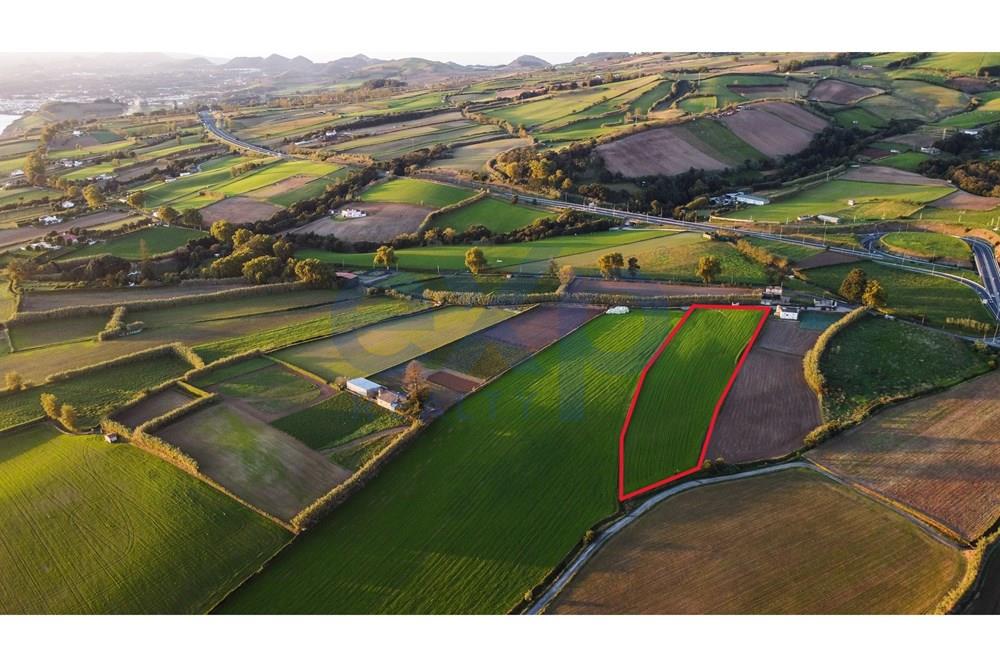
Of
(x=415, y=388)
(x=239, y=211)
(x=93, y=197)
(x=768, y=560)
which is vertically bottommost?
(x=768, y=560)

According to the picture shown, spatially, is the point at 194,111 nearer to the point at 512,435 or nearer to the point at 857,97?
the point at 857,97

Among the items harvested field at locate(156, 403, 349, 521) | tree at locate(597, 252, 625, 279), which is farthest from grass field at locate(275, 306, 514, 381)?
tree at locate(597, 252, 625, 279)

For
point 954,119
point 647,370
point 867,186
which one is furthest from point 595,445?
point 954,119

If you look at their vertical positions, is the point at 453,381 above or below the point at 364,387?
below

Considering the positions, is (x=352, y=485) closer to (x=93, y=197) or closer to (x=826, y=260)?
(x=826, y=260)

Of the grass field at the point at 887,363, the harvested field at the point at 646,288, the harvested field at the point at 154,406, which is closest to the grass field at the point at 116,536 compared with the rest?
the harvested field at the point at 154,406

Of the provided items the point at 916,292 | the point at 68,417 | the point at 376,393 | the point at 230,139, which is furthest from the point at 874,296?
the point at 230,139

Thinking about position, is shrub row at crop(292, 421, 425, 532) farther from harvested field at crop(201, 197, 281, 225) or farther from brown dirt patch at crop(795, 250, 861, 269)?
harvested field at crop(201, 197, 281, 225)
